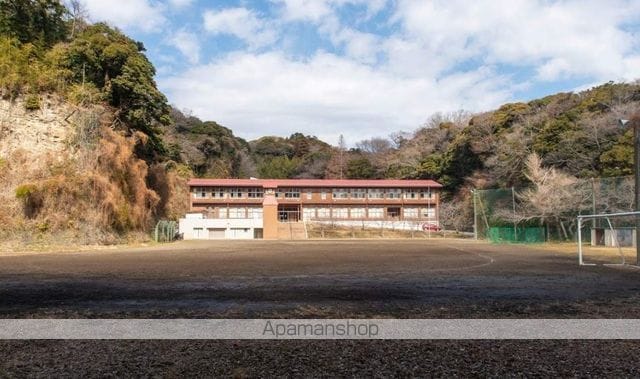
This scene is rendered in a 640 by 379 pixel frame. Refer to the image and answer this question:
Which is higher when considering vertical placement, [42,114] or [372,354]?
[42,114]

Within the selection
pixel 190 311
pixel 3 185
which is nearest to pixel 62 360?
pixel 190 311

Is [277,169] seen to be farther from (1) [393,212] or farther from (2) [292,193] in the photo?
(1) [393,212]

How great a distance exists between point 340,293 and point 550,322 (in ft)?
11.6

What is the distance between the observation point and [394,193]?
2329 inches

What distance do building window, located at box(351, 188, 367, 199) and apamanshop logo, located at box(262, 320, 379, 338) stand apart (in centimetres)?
5291

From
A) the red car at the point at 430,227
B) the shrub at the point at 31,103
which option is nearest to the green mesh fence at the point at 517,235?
the red car at the point at 430,227

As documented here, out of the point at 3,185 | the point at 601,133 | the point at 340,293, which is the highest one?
the point at 601,133

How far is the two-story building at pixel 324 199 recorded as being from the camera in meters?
56.1

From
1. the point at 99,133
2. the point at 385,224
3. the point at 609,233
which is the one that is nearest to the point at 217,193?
the point at 385,224

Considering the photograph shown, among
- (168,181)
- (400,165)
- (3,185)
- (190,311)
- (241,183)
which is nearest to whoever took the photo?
(190,311)

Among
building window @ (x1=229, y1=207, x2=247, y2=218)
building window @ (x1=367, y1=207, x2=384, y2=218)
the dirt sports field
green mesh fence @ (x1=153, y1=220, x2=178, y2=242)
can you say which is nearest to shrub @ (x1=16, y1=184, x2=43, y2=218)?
green mesh fence @ (x1=153, y1=220, x2=178, y2=242)

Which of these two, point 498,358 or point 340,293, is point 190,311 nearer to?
point 340,293

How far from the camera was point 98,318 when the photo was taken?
607 centimetres

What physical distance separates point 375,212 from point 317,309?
52392mm
